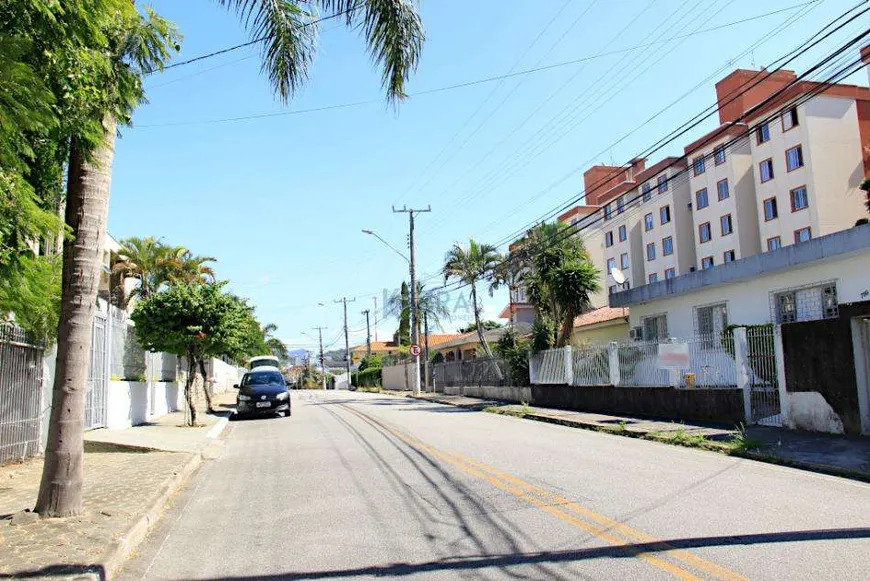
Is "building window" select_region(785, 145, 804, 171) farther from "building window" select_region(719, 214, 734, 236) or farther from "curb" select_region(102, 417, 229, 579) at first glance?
"curb" select_region(102, 417, 229, 579)

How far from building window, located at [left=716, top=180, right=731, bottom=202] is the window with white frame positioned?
Answer: 28424 millimetres

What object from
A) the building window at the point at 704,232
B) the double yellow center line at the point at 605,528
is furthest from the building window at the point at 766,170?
the double yellow center line at the point at 605,528

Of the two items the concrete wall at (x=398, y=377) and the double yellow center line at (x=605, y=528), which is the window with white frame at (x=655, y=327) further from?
the concrete wall at (x=398, y=377)

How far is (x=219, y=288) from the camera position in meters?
19.2

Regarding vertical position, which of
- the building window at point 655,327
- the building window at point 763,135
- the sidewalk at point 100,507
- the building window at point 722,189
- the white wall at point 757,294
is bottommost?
the sidewalk at point 100,507

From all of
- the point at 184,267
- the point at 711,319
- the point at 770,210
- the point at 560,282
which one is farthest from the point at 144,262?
the point at 770,210

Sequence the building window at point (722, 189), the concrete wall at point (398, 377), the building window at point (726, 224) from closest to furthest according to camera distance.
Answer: the concrete wall at point (398, 377) < the building window at point (726, 224) < the building window at point (722, 189)

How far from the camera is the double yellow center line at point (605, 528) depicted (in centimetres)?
503

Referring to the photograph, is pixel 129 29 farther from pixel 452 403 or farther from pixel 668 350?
pixel 452 403

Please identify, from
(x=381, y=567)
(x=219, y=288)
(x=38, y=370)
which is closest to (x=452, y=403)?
(x=219, y=288)

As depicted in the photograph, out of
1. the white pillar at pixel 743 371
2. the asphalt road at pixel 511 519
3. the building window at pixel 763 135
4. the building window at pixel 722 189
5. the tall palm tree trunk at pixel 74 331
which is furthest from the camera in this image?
the building window at pixel 722 189

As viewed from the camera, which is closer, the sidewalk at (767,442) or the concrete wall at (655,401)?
the sidewalk at (767,442)

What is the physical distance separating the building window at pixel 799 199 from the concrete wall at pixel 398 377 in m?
26.1

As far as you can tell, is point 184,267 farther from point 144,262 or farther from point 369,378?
point 369,378
